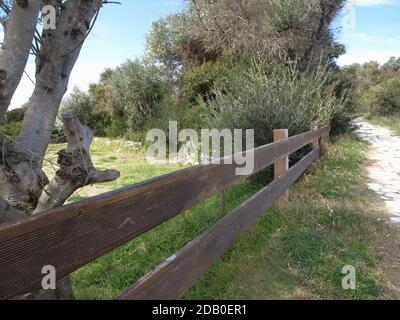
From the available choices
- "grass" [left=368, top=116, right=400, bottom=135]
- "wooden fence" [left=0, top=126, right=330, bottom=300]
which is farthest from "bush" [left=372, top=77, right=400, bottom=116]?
"wooden fence" [left=0, top=126, right=330, bottom=300]

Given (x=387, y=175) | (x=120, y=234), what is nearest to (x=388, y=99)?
(x=387, y=175)

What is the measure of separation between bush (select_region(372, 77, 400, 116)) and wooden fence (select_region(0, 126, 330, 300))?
79.4 ft

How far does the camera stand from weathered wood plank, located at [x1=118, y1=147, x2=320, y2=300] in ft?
5.30

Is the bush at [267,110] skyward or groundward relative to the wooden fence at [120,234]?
skyward

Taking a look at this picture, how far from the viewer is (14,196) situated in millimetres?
2100

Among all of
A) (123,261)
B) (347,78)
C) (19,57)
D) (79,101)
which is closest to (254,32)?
(347,78)

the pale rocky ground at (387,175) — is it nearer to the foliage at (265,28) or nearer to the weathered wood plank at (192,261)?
the weathered wood plank at (192,261)

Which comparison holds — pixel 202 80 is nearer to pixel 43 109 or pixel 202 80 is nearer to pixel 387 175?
pixel 387 175

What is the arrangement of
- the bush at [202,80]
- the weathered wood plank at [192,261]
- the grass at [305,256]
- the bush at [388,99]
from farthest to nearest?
the bush at [388,99], the bush at [202,80], the grass at [305,256], the weathered wood plank at [192,261]

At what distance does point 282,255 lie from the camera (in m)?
3.27

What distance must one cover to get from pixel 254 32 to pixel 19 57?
1212 centimetres

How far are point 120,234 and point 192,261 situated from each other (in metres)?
0.73

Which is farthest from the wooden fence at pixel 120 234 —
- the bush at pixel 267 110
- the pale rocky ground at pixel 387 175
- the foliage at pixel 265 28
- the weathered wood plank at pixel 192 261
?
the foliage at pixel 265 28

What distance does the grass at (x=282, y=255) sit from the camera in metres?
2.78
